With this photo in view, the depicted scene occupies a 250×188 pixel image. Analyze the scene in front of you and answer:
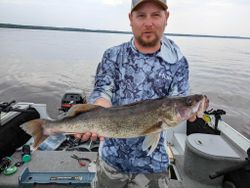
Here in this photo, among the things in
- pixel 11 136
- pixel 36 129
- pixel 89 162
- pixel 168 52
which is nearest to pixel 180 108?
pixel 168 52

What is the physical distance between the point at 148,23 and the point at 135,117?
1.09 meters

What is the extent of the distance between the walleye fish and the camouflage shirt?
23 cm

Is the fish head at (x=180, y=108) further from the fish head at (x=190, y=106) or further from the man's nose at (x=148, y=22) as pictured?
the man's nose at (x=148, y=22)

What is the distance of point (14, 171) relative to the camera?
17.0ft

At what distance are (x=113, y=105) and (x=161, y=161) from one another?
3.00ft

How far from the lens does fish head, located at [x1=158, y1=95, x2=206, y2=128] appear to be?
122 inches

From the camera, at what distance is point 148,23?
3.17m

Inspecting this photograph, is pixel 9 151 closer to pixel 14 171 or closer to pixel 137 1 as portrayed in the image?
pixel 14 171

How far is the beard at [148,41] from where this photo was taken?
3.23 metres

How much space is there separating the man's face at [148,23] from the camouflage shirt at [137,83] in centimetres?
16

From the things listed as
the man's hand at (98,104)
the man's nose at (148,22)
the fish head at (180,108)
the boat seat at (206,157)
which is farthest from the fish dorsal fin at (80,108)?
the boat seat at (206,157)

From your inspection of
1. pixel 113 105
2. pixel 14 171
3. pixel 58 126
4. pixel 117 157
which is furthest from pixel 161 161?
pixel 14 171

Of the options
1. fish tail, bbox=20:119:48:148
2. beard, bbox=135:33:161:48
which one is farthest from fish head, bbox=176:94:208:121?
fish tail, bbox=20:119:48:148

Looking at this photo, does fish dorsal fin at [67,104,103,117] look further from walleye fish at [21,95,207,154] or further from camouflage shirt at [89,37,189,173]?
camouflage shirt at [89,37,189,173]
